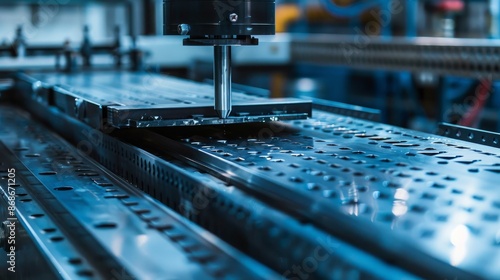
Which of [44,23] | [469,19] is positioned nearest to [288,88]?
[44,23]

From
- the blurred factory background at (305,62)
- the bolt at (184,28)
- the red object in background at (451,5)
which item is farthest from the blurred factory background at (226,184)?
the red object in background at (451,5)

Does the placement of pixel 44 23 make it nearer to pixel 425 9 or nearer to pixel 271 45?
pixel 271 45

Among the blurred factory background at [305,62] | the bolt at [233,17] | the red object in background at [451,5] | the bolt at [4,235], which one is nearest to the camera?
the bolt at [4,235]

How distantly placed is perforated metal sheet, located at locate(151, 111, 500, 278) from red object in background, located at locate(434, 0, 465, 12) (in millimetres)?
4691

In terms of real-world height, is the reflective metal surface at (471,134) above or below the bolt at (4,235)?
above

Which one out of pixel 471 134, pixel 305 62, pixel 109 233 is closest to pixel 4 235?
pixel 109 233

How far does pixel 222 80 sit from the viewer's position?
1.47 metres

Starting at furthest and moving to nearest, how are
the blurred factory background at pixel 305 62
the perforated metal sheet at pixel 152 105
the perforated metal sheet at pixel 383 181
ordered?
the blurred factory background at pixel 305 62, the perforated metal sheet at pixel 152 105, the perforated metal sheet at pixel 383 181

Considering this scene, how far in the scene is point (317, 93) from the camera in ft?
14.0

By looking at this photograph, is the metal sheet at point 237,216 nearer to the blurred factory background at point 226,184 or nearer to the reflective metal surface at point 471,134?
the blurred factory background at point 226,184

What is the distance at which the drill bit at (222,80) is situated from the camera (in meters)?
1.44

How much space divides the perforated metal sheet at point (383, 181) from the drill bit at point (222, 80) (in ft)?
0.19

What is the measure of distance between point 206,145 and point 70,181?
0.86ft

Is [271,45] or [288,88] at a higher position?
[271,45]
